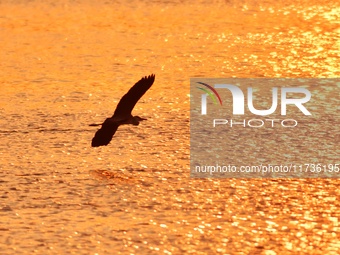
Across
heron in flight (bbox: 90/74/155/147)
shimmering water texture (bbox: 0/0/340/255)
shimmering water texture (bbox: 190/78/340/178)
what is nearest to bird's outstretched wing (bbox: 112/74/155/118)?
heron in flight (bbox: 90/74/155/147)

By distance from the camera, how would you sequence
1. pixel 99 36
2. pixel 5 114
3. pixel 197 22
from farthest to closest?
pixel 197 22 → pixel 99 36 → pixel 5 114

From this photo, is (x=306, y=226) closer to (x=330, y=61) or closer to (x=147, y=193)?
(x=147, y=193)

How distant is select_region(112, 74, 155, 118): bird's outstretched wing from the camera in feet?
28.8

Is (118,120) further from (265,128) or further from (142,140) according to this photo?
(265,128)

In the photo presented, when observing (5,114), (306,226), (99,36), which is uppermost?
(99,36)

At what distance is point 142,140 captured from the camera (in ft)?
33.7

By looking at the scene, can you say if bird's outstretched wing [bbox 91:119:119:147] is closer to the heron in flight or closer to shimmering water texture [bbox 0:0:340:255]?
the heron in flight

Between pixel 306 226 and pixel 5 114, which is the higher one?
pixel 5 114

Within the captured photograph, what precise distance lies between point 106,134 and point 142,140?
110 centimetres

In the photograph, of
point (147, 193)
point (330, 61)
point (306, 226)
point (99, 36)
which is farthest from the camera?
point (99, 36)

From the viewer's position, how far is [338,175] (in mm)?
9281

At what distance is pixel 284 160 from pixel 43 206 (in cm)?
229

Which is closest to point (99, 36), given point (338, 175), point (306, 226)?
point (338, 175)

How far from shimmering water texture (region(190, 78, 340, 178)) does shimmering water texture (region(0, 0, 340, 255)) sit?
0.31 ft
